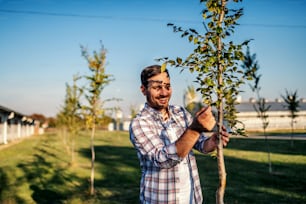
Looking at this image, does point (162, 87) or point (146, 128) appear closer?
point (146, 128)

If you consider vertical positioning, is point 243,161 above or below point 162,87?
below

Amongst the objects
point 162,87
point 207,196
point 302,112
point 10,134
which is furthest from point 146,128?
point 302,112

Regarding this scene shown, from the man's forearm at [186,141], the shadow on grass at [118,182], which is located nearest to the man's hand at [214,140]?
the man's forearm at [186,141]

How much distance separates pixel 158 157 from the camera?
2.13 meters

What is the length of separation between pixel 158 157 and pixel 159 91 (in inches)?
24.3

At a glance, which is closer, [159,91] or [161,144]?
[161,144]

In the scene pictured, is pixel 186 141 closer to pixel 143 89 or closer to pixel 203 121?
pixel 203 121

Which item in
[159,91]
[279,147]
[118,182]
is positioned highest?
[159,91]

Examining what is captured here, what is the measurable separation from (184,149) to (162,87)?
688mm

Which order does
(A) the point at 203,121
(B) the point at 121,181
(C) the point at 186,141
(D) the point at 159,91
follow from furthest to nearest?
(B) the point at 121,181 → (D) the point at 159,91 → (C) the point at 186,141 → (A) the point at 203,121

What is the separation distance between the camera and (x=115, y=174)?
12.5 meters

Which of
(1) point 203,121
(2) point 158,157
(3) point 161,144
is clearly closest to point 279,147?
(3) point 161,144

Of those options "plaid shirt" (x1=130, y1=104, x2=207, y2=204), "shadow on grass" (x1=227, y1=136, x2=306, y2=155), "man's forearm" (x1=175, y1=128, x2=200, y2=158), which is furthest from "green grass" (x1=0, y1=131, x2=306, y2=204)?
"man's forearm" (x1=175, y1=128, x2=200, y2=158)

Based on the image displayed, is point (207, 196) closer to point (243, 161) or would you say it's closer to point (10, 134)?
point (243, 161)
